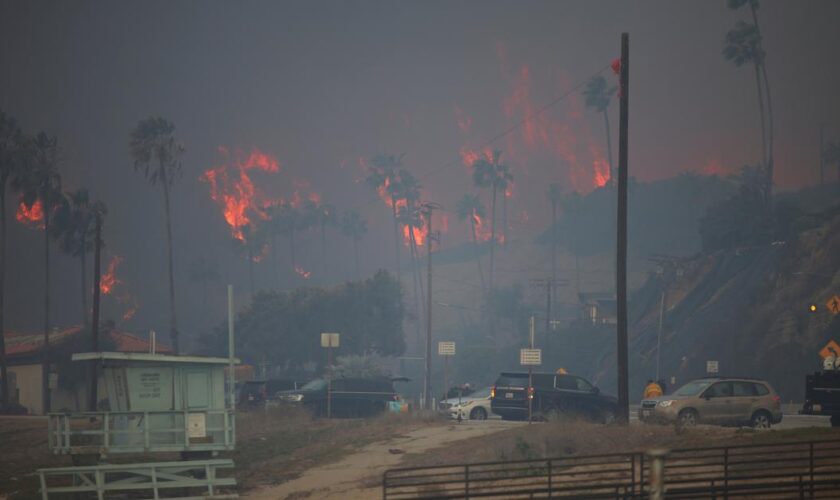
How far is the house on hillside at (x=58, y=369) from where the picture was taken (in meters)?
72.9

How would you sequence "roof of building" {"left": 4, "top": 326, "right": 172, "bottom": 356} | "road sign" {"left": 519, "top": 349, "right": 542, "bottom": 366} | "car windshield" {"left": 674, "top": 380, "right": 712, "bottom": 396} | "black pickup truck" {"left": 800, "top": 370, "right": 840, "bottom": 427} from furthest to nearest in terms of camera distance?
"roof of building" {"left": 4, "top": 326, "right": 172, "bottom": 356}
"road sign" {"left": 519, "top": 349, "right": 542, "bottom": 366}
"car windshield" {"left": 674, "top": 380, "right": 712, "bottom": 396}
"black pickup truck" {"left": 800, "top": 370, "right": 840, "bottom": 427}

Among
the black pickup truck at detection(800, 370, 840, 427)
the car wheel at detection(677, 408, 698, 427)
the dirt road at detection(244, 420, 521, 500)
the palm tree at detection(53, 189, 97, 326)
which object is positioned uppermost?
the palm tree at detection(53, 189, 97, 326)

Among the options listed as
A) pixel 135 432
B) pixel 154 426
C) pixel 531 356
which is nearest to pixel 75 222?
pixel 154 426

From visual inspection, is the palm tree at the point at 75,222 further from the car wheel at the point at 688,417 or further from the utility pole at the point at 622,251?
the car wheel at the point at 688,417

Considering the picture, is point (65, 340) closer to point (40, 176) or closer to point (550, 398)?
point (40, 176)

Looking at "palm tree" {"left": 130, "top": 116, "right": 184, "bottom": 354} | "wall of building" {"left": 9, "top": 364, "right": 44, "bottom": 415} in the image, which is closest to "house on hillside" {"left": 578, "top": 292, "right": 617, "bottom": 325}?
"palm tree" {"left": 130, "top": 116, "right": 184, "bottom": 354}

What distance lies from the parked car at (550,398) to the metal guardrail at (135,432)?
40.9ft

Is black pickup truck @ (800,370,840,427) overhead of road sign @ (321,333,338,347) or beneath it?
beneath

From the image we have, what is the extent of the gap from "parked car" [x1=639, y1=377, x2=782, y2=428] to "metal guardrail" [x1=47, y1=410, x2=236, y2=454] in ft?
47.3

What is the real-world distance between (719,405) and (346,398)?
18839 millimetres

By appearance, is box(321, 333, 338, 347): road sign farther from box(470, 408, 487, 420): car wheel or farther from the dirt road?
the dirt road

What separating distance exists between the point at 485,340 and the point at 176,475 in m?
110

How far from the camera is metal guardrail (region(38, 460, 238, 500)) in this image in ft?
96.1

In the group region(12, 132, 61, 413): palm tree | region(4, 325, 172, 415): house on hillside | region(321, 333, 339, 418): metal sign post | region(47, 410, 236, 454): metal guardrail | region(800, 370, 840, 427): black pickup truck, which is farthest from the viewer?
region(12, 132, 61, 413): palm tree
